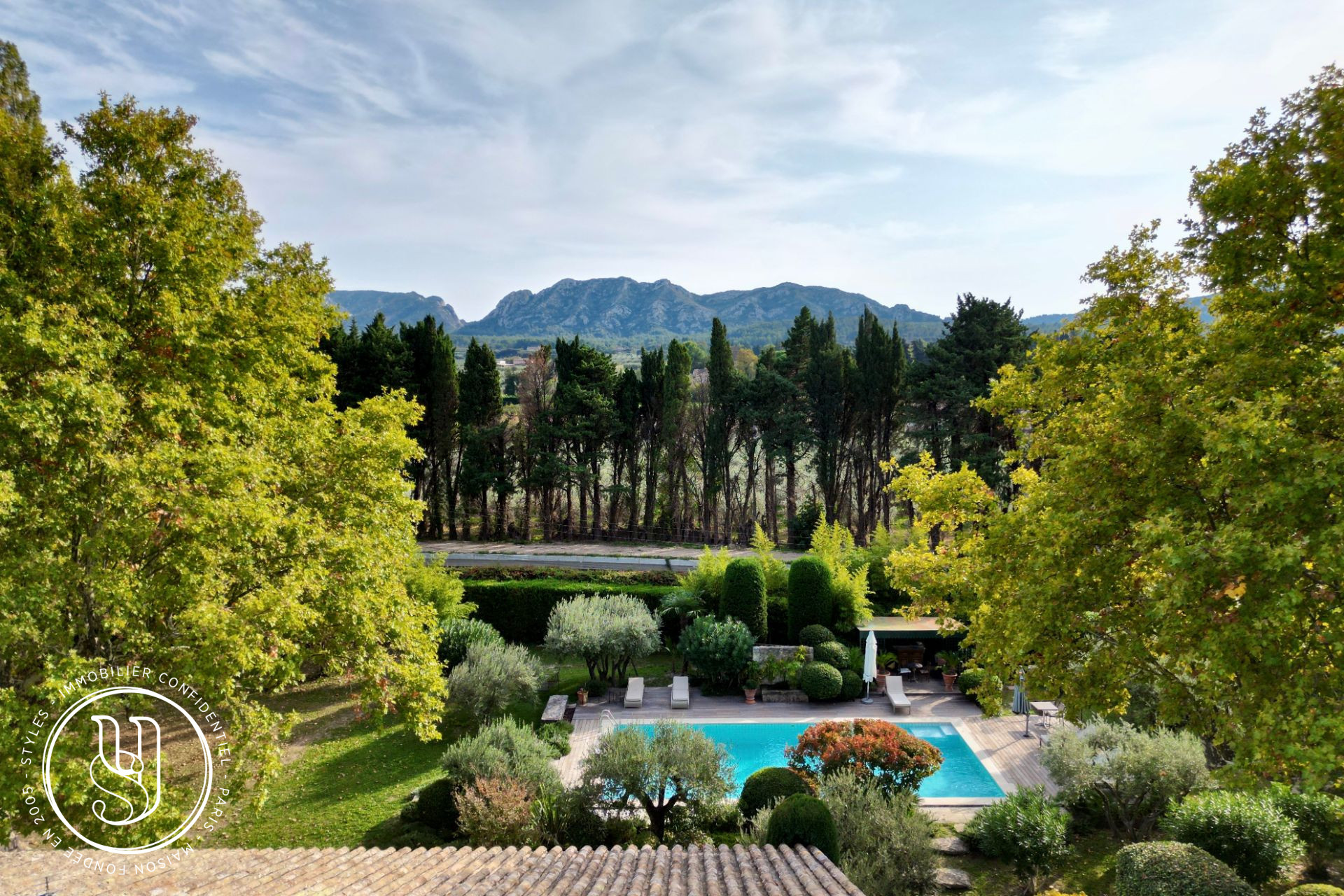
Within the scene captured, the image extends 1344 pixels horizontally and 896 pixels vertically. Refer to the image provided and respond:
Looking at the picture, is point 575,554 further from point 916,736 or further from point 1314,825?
point 1314,825

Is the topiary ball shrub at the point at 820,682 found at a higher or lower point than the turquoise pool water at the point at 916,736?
higher

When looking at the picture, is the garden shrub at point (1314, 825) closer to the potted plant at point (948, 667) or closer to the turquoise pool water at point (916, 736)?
the turquoise pool water at point (916, 736)

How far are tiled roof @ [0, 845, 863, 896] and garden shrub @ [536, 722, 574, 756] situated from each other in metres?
6.95

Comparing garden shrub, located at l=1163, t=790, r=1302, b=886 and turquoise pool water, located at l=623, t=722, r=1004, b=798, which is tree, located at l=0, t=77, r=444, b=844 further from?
garden shrub, located at l=1163, t=790, r=1302, b=886

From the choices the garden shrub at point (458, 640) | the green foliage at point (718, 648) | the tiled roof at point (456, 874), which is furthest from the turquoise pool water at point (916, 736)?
the tiled roof at point (456, 874)

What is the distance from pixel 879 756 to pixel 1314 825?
5.97 metres

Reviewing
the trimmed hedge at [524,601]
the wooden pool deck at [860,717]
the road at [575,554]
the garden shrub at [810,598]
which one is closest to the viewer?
the wooden pool deck at [860,717]

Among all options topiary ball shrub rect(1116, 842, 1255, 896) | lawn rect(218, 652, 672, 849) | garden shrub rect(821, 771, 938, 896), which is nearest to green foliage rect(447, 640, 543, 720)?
lawn rect(218, 652, 672, 849)

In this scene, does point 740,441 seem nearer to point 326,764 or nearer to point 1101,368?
point 326,764

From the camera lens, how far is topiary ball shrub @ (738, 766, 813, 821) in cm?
1150

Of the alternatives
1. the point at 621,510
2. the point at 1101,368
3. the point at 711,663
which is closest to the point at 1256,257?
the point at 1101,368

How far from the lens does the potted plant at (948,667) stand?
63.9ft

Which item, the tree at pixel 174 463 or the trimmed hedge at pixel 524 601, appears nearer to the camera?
the tree at pixel 174 463

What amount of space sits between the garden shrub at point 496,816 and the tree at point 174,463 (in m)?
1.27
